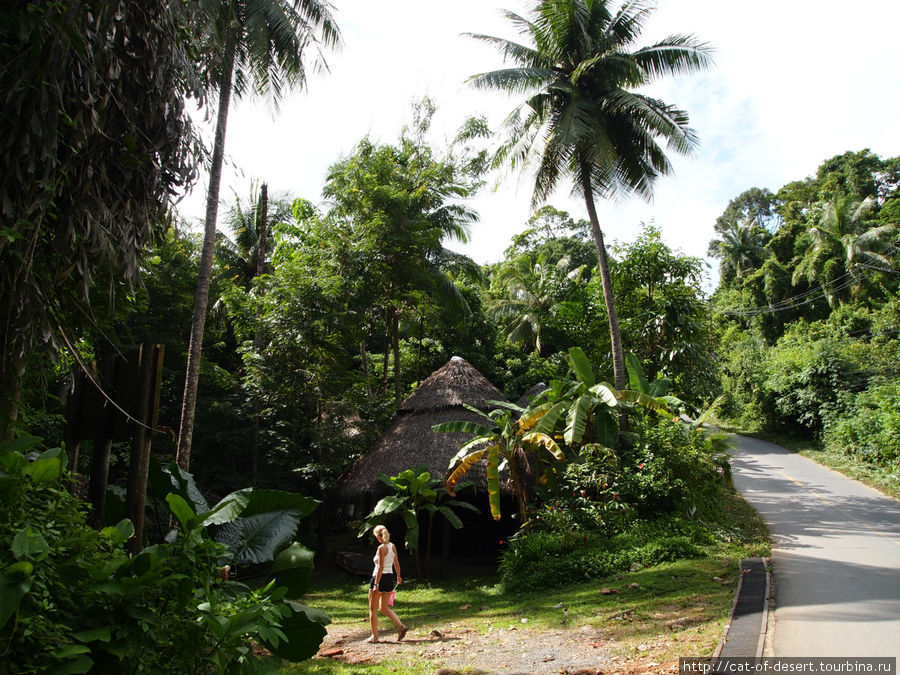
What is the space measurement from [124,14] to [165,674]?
4650 mm

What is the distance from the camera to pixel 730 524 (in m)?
10.7

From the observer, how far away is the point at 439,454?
13.1 meters

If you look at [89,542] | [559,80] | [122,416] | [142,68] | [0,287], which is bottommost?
[89,542]

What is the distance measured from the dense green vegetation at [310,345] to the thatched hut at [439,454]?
601 mm

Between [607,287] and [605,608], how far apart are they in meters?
8.20

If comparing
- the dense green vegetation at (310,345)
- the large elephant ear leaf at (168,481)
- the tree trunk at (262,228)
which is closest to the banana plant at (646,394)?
the dense green vegetation at (310,345)

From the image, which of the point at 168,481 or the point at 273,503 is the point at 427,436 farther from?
the point at 168,481

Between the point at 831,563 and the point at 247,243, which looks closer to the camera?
the point at 831,563

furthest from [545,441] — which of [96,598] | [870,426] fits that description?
[870,426]

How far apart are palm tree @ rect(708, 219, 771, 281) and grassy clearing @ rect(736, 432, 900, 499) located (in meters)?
15.5

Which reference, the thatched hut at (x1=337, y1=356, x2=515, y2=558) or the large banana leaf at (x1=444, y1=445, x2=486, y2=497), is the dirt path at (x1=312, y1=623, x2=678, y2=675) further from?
the thatched hut at (x1=337, y1=356, x2=515, y2=558)

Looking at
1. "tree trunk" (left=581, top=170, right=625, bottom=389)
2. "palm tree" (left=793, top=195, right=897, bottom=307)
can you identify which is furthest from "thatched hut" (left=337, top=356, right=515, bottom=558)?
"palm tree" (left=793, top=195, right=897, bottom=307)

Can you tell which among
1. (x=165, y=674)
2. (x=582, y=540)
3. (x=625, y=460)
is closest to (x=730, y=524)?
(x=625, y=460)

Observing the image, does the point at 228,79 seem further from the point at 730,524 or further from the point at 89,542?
the point at 730,524
